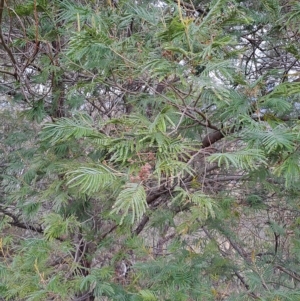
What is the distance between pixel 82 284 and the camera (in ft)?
6.06

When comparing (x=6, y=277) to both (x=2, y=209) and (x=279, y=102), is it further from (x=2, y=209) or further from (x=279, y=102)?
(x=279, y=102)

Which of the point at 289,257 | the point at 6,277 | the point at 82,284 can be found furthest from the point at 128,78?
the point at 289,257

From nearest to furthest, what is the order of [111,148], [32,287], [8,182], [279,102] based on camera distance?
[111,148] < [279,102] < [32,287] < [8,182]

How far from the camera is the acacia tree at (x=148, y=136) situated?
1.23m

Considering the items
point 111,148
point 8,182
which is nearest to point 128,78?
point 111,148

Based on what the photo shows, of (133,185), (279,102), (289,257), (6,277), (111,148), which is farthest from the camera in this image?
(289,257)

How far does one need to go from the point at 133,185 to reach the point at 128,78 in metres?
0.70

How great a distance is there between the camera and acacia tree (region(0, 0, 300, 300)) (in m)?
1.23

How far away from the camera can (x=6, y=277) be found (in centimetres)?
190

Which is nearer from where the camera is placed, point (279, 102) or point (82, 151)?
point (279, 102)

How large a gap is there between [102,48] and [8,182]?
1.78m

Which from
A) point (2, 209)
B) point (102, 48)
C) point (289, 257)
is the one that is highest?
point (102, 48)

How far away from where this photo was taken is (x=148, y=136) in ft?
4.00

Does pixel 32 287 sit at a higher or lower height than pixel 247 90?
lower
